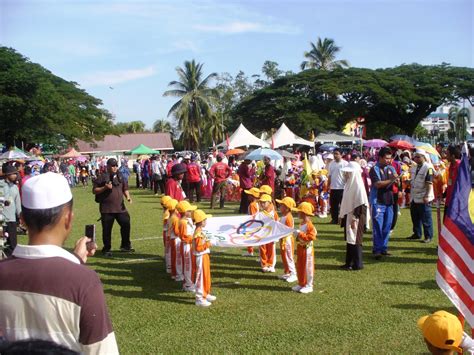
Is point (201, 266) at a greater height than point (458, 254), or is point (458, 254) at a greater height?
point (458, 254)

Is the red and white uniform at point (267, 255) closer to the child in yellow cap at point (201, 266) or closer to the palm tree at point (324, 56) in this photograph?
the child in yellow cap at point (201, 266)

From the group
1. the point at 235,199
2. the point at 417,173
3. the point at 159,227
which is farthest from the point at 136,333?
the point at 235,199

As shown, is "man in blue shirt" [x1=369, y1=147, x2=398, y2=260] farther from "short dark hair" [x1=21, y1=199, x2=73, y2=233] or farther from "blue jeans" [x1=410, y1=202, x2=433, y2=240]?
"short dark hair" [x1=21, y1=199, x2=73, y2=233]

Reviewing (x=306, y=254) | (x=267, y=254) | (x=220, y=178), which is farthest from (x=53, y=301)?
(x=220, y=178)

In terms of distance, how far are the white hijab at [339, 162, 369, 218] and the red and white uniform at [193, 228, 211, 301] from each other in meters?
2.79

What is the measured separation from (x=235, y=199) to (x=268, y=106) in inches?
1048

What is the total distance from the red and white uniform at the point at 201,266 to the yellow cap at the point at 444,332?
3823 mm

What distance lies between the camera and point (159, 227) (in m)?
13.2

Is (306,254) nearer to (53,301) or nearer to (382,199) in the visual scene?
(382,199)

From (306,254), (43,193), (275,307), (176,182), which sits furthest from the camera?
(176,182)

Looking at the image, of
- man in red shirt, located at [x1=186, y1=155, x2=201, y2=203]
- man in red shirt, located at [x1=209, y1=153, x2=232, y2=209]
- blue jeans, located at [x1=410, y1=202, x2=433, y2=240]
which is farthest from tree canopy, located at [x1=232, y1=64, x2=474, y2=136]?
blue jeans, located at [x1=410, y1=202, x2=433, y2=240]

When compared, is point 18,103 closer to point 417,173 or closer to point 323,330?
point 417,173

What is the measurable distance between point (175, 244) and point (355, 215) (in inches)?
121

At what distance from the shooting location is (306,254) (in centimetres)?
669
